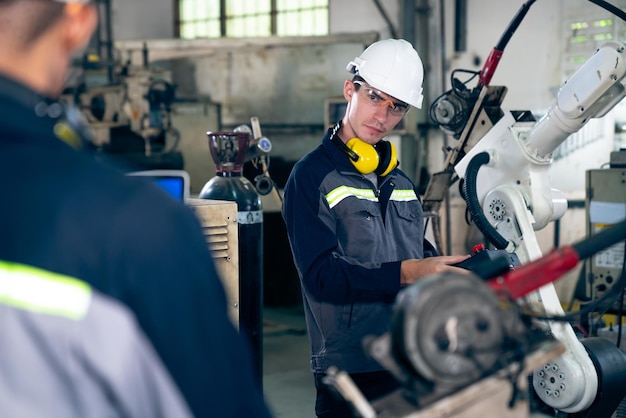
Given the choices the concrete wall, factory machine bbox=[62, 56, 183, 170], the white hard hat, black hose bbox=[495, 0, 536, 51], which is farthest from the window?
the white hard hat

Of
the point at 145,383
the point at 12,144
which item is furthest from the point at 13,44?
the point at 145,383

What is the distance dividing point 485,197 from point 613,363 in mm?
641

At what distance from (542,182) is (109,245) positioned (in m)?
1.99

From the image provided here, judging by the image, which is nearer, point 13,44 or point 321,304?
point 13,44

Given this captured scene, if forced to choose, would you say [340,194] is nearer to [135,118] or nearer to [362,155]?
[362,155]

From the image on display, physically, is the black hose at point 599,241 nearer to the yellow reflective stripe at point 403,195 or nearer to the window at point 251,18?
the yellow reflective stripe at point 403,195

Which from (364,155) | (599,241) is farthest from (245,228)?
(599,241)

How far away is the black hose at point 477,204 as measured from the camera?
234 cm

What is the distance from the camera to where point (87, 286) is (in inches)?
26.5

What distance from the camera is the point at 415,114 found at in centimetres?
541

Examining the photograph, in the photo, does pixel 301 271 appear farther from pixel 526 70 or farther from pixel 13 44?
pixel 526 70

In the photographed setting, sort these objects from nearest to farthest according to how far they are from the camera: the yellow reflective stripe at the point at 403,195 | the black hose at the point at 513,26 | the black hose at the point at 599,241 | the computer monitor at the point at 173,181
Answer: the black hose at the point at 599,241 < the yellow reflective stripe at the point at 403,195 < the computer monitor at the point at 173,181 < the black hose at the point at 513,26

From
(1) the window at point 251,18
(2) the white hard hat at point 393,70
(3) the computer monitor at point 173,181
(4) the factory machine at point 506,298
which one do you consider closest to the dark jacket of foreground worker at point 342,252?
(4) the factory machine at point 506,298

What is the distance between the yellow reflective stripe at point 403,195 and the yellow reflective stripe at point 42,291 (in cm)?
119
